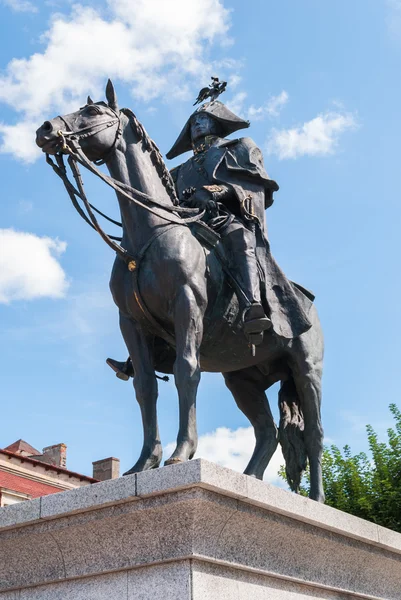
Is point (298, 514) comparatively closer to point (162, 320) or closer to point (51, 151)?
point (162, 320)

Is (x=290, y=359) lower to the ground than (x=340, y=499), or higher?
lower

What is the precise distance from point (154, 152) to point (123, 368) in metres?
2.06

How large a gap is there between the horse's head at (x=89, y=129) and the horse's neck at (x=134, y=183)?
0.45 ft

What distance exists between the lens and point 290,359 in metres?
8.40

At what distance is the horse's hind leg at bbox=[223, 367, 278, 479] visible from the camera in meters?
8.62

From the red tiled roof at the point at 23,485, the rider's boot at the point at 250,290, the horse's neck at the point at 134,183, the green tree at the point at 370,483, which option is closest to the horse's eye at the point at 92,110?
the horse's neck at the point at 134,183

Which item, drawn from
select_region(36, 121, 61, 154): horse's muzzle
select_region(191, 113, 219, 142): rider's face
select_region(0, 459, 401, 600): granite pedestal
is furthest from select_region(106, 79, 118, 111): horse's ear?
select_region(0, 459, 401, 600): granite pedestal

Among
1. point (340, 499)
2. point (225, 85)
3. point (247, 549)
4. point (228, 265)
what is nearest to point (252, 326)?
point (228, 265)

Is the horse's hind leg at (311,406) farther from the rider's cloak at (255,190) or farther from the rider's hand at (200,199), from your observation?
the rider's hand at (200,199)

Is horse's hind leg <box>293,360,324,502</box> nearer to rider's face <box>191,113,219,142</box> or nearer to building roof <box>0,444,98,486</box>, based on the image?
rider's face <box>191,113,219,142</box>

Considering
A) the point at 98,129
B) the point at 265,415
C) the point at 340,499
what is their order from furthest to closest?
1. the point at 340,499
2. the point at 265,415
3. the point at 98,129

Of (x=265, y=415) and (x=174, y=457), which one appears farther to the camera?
(x=265, y=415)

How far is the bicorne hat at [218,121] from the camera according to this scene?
906 centimetres

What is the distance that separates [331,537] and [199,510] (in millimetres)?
1876
